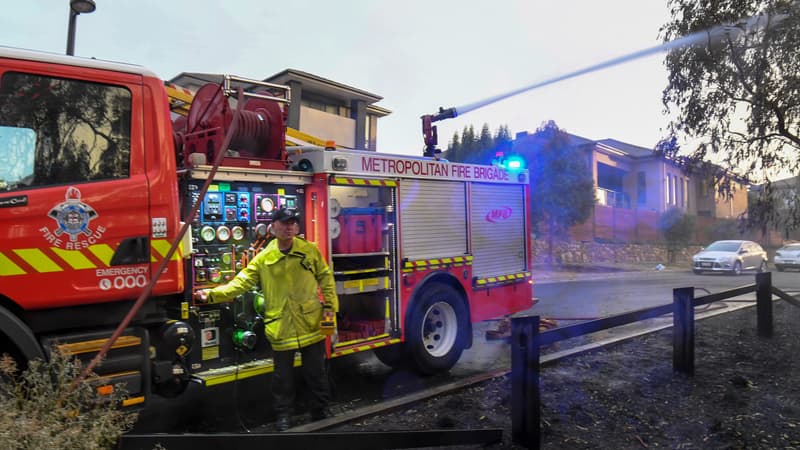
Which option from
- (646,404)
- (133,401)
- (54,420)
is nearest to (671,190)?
(646,404)

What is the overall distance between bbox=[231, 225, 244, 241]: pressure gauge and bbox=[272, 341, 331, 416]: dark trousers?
3.24 feet

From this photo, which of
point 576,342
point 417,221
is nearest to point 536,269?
point 576,342

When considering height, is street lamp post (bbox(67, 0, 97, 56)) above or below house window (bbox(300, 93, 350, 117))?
below

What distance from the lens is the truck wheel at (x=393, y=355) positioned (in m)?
5.97

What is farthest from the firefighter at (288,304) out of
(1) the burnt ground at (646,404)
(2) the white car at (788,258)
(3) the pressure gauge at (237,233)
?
(2) the white car at (788,258)

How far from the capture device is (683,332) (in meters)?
5.56

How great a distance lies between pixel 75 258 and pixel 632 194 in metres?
40.4

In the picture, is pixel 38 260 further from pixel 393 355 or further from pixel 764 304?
pixel 764 304

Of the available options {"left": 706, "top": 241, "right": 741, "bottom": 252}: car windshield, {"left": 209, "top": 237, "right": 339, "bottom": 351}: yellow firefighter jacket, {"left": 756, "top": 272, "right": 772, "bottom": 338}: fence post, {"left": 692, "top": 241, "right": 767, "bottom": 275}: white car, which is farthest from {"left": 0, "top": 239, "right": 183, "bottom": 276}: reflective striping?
{"left": 706, "top": 241, "right": 741, "bottom": 252}: car windshield

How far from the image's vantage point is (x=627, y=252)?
2916 centimetres

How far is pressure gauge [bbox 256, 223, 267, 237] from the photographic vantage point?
4.75 metres

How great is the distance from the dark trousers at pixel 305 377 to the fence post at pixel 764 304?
6.05 m

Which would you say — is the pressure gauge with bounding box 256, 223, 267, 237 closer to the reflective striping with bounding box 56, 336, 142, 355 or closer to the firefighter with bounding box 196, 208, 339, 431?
the firefighter with bounding box 196, 208, 339, 431

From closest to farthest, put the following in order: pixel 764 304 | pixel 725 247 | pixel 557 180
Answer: pixel 764 304, pixel 725 247, pixel 557 180
